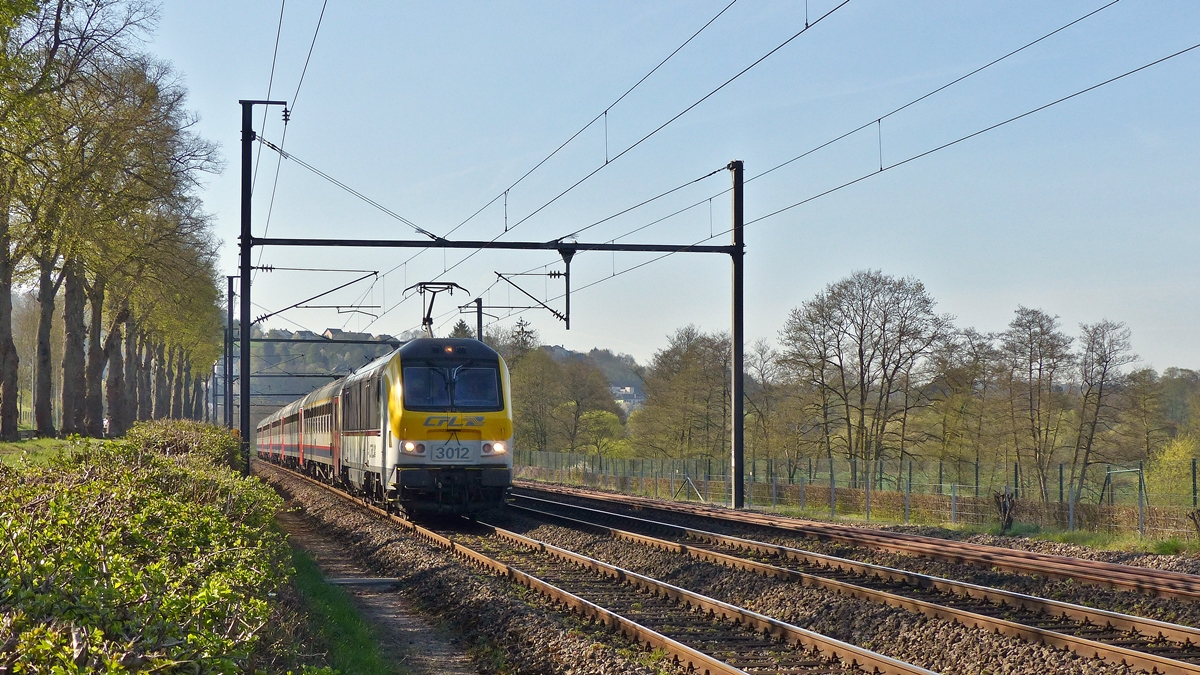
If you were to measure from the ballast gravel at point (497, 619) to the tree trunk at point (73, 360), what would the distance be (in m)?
17.0

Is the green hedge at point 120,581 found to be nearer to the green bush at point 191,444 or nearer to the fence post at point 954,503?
the green bush at point 191,444

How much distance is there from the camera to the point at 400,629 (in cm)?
1121

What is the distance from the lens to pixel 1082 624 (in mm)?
9836

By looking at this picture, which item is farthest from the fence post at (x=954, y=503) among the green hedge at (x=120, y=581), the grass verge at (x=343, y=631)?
the green hedge at (x=120, y=581)

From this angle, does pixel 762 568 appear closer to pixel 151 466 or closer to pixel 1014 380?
pixel 151 466

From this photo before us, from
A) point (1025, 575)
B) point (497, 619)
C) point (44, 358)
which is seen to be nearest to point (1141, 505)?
point (1025, 575)

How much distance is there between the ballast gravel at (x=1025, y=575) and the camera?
419 inches

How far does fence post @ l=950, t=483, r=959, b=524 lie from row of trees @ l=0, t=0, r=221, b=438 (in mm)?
19328

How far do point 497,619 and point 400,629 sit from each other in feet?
3.56

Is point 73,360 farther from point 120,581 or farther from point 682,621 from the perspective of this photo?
point 120,581

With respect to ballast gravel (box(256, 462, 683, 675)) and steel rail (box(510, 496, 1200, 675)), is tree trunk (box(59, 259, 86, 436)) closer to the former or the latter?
ballast gravel (box(256, 462, 683, 675))

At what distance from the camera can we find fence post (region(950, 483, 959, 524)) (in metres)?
23.6

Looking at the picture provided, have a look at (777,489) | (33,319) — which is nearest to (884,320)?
(777,489)

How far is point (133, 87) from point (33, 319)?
46278 mm
